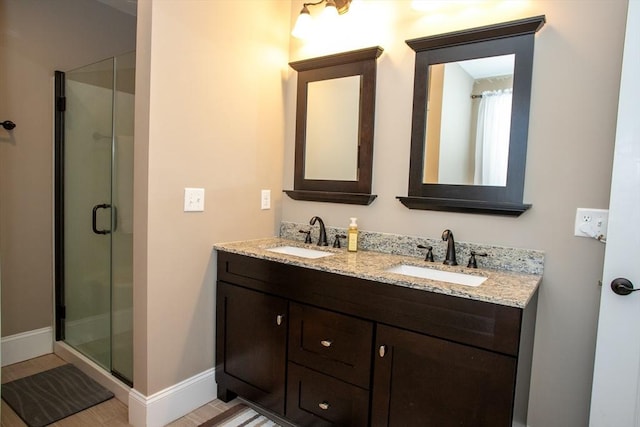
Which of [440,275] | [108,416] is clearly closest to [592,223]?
[440,275]

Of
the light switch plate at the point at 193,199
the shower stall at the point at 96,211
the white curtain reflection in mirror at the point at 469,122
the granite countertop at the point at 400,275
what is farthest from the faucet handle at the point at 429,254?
the shower stall at the point at 96,211

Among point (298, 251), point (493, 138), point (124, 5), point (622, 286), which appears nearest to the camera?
point (622, 286)

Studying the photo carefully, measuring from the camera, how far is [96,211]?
228 centimetres

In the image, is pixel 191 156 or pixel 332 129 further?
pixel 332 129

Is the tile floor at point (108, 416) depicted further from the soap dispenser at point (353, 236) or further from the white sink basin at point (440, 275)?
the white sink basin at point (440, 275)

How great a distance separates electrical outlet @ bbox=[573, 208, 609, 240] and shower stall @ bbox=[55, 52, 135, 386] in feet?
7.22

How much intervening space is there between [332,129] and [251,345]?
1289mm

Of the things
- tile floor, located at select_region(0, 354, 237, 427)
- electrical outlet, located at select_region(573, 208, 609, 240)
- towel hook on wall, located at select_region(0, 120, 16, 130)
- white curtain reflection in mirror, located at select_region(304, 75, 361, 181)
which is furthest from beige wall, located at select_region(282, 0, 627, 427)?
towel hook on wall, located at select_region(0, 120, 16, 130)

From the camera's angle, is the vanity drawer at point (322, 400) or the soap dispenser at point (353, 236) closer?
the vanity drawer at point (322, 400)

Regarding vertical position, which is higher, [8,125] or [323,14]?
[323,14]

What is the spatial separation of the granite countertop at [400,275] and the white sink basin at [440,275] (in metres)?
0.02

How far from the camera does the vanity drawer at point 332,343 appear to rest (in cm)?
148

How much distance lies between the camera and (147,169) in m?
1.70

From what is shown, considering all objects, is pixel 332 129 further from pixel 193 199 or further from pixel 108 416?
pixel 108 416
